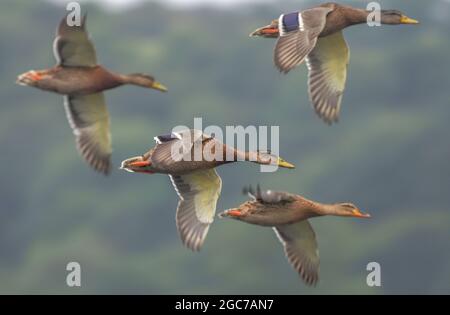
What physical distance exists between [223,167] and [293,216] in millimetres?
52931

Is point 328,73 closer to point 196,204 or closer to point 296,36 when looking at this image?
point 296,36

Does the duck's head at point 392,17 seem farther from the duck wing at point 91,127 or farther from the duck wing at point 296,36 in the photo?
the duck wing at point 91,127

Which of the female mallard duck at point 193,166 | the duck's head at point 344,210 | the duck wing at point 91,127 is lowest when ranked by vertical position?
the duck's head at point 344,210

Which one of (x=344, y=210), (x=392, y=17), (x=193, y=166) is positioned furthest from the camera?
(x=392, y=17)

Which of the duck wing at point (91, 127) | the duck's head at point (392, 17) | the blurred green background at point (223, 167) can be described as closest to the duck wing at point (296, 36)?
the duck's head at point (392, 17)

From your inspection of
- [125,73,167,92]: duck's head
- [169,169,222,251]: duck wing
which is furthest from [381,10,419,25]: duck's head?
[169,169,222,251]: duck wing

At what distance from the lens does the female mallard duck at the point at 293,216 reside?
70.8 feet

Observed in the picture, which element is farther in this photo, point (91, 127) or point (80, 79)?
point (91, 127)

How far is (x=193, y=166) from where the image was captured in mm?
21281

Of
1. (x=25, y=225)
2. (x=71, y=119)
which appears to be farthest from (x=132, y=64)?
(x=71, y=119)

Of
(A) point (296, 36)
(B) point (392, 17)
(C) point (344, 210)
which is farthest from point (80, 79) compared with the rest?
(B) point (392, 17)

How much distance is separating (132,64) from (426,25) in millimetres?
16838

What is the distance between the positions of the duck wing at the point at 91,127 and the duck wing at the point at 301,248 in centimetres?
311

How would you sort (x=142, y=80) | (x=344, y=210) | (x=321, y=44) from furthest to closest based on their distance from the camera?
(x=321, y=44)
(x=142, y=80)
(x=344, y=210)
